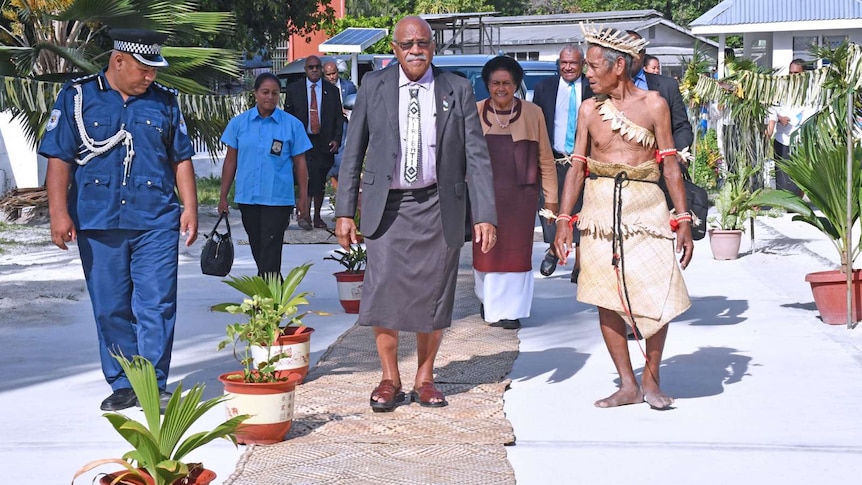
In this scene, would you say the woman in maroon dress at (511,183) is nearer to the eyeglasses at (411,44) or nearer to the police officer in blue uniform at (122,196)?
the eyeglasses at (411,44)

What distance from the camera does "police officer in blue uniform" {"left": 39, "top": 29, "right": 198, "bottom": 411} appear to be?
6.22m

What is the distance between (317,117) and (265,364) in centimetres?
880

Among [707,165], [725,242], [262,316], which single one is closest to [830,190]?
[725,242]

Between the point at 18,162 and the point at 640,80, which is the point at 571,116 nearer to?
the point at 640,80

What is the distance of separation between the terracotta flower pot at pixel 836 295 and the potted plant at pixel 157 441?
5032 millimetres

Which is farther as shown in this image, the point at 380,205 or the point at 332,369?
the point at 332,369

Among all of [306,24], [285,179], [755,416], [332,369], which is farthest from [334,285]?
[306,24]

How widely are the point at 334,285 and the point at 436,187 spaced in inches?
186

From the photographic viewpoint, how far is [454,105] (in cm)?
623

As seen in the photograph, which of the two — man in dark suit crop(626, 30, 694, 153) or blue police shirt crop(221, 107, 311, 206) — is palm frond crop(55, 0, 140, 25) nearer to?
blue police shirt crop(221, 107, 311, 206)

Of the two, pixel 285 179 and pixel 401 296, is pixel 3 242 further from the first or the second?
pixel 401 296

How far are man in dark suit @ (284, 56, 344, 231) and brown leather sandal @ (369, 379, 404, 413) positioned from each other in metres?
7.95

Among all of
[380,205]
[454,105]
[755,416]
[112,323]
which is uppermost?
[454,105]

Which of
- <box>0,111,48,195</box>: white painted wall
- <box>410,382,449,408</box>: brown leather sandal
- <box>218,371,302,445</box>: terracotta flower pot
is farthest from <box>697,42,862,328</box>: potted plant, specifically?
<box>0,111,48,195</box>: white painted wall
